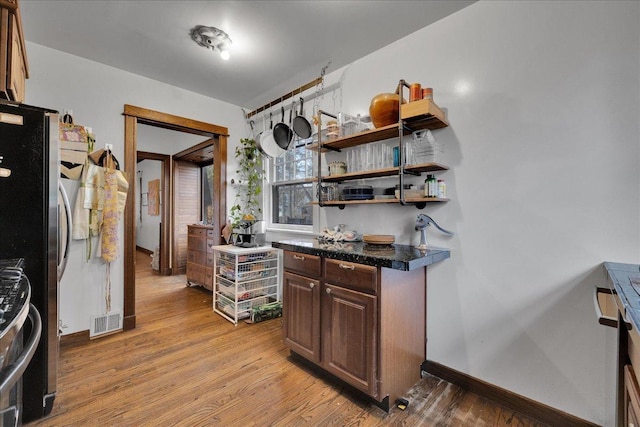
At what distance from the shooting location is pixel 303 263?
6.66 feet

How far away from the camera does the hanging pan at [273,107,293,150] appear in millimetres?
3106

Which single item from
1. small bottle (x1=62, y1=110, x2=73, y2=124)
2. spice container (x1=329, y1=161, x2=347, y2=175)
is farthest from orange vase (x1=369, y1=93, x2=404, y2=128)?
small bottle (x1=62, y1=110, x2=73, y2=124)

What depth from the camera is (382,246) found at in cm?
201

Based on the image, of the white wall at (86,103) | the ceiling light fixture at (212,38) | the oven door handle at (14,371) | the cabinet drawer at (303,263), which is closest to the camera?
the oven door handle at (14,371)

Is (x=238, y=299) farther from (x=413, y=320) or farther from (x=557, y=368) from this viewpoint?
(x=557, y=368)

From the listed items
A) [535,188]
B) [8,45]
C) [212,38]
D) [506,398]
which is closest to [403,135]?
[535,188]

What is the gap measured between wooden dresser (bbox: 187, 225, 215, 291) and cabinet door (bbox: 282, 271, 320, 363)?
196 cm

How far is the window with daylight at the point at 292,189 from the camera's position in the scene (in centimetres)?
311

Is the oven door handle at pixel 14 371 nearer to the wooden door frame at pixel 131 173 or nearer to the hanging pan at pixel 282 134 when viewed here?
the wooden door frame at pixel 131 173

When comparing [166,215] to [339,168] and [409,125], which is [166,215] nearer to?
[339,168]

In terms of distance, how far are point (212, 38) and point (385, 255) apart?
6.91 feet

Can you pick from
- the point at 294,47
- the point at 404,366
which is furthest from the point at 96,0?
the point at 404,366

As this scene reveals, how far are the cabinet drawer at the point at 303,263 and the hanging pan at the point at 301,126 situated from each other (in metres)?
1.32

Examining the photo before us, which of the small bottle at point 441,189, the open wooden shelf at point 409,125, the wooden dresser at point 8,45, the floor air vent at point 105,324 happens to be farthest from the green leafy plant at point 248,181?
the small bottle at point 441,189
